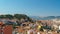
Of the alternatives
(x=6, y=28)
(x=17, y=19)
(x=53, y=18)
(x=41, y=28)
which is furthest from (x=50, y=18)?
(x=6, y=28)

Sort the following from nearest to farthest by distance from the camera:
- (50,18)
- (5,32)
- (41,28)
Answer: (5,32)
(41,28)
(50,18)

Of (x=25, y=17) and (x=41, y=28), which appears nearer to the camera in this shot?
(x=41, y=28)

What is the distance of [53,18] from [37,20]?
0.32m

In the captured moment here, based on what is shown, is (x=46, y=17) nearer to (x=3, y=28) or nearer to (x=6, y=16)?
(x=6, y=16)

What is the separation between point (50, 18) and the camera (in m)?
3.41

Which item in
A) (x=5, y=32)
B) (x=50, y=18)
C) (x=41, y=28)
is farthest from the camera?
(x=50, y=18)

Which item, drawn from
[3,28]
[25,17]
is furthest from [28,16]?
[3,28]

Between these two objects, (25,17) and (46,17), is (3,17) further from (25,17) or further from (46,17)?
(46,17)

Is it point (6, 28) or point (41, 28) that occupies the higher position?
point (6, 28)

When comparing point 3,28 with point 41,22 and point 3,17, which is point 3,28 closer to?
point 3,17

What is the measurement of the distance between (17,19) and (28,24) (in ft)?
0.95

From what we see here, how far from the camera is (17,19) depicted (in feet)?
11.5

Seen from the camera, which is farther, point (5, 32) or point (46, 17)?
point (46, 17)

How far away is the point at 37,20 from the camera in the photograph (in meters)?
3.41
